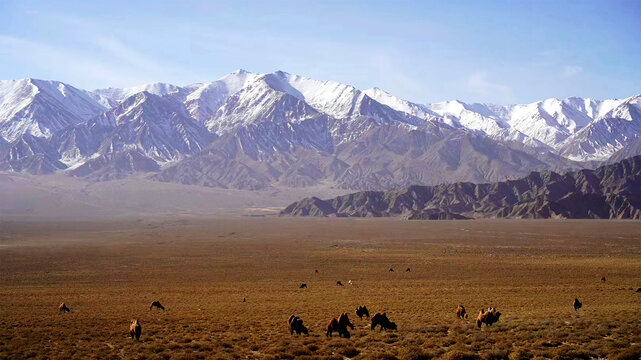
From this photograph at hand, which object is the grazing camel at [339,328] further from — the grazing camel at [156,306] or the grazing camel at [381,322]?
the grazing camel at [156,306]

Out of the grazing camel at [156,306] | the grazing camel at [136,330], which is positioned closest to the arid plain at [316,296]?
the grazing camel at [136,330]

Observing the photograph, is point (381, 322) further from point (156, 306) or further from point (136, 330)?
point (156, 306)

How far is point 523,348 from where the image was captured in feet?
60.3

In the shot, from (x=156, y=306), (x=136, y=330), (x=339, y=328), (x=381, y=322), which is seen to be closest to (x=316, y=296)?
(x=156, y=306)

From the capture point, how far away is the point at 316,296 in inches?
1538

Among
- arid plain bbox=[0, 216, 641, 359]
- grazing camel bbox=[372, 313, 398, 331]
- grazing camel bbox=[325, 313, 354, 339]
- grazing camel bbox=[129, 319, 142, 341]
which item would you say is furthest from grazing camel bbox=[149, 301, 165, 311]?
grazing camel bbox=[372, 313, 398, 331]

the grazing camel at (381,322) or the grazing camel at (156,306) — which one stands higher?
the grazing camel at (381,322)

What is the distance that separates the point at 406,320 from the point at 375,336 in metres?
5.73

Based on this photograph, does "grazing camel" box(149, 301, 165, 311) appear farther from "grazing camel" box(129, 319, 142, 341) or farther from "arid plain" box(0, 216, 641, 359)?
"grazing camel" box(129, 319, 142, 341)

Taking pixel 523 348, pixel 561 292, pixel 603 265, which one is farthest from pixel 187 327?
pixel 603 265

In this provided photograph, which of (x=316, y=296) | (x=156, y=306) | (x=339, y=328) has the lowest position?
(x=156, y=306)

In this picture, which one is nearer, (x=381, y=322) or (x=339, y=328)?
(x=339, y=328)

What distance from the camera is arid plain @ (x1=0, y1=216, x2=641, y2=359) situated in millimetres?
19984

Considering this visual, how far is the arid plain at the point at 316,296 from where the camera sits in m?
20.0
